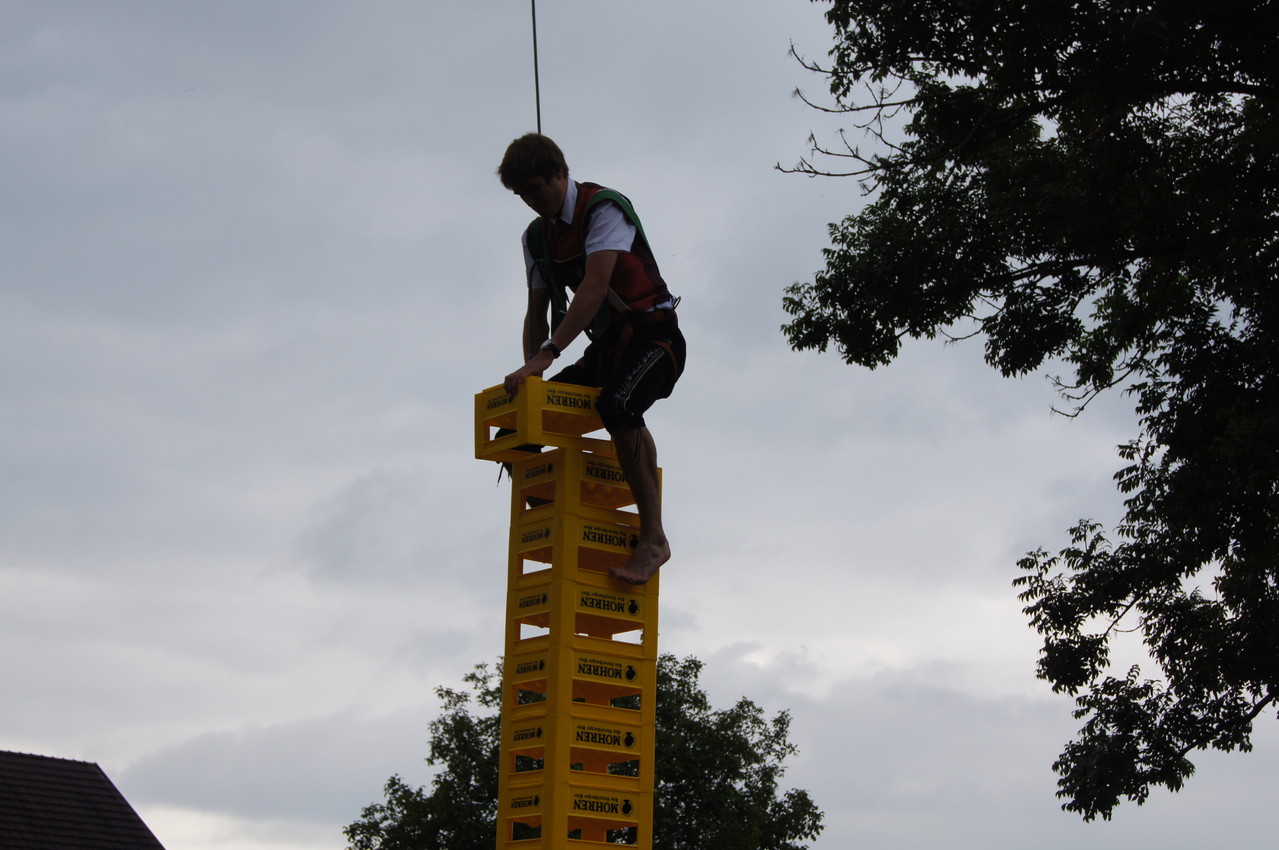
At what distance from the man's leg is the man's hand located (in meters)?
0.39

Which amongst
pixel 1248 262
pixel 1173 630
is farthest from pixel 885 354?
pixel 1173 630

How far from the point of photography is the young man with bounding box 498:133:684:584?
18.9 ft

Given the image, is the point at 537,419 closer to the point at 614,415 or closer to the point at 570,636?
the point at 614,415

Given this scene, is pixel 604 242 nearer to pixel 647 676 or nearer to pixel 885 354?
pixel 647 676

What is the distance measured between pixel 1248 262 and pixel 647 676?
8.29m

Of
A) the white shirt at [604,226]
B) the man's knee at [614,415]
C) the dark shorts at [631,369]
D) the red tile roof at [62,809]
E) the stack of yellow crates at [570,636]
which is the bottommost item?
the stack of yellow crates at [570,636]

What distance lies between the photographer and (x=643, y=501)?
5969 mm

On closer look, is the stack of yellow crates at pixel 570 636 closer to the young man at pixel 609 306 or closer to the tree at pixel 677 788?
the young man at pixel 609 306

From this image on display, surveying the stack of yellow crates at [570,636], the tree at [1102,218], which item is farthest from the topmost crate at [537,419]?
the tree at [1102,218]

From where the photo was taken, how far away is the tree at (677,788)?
33719mm

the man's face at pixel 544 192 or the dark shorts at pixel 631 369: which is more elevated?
the man's face at pixel 544 192

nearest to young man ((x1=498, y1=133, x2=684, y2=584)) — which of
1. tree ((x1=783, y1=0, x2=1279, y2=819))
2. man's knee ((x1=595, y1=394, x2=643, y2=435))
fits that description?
man's knee ((x1=595, y1=394, x2=643, y2=435))

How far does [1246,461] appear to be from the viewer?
12.0 metres

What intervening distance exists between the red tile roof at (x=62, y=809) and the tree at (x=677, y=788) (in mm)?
9038
